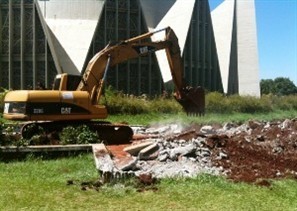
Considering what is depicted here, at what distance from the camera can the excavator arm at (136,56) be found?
16.3 meters

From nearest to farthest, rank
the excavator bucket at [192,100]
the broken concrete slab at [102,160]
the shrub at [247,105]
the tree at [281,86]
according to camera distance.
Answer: the broken concrete slab at [102,160]
the excavator bucket at [192,100]
the shrub at [247,105]
the tree at [281,86]

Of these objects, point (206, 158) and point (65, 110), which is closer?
point (206, 158)

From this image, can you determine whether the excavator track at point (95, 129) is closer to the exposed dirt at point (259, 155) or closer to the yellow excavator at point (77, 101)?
the yellow excavator at point (77, 101)

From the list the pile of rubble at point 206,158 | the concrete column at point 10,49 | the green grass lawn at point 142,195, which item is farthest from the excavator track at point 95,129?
the concrete column at point 10,49

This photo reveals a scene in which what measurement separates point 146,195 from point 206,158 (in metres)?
2.85

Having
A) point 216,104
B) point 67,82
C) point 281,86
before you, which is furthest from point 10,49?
point 281,86

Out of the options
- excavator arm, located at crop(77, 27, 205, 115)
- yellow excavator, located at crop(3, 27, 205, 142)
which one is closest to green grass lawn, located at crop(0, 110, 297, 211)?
yellow excavator, located at crop(3, 27, 205, 142)

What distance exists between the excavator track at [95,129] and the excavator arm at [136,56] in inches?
34.9

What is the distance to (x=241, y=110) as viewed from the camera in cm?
3434

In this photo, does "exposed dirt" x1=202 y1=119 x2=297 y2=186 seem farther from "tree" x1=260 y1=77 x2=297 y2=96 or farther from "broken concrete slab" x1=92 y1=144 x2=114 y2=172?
"tree" x1=260 y1=77 x2=297 y2=96

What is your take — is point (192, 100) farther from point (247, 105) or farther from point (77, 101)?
point (247, 105)

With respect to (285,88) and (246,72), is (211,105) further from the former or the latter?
(285,88)

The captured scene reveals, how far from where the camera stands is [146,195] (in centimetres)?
854

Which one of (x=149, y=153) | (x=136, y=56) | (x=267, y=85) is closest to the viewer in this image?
(x=149, y=153)
